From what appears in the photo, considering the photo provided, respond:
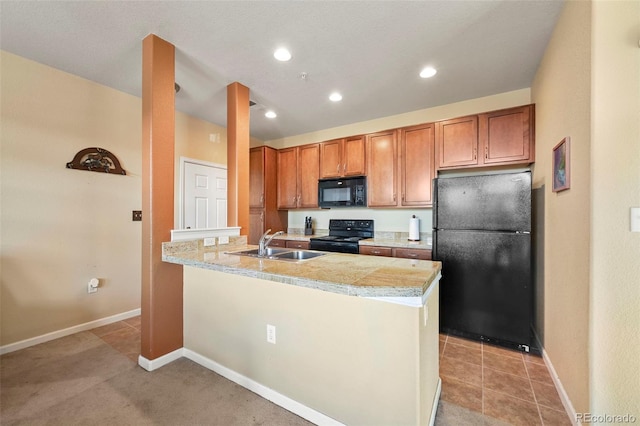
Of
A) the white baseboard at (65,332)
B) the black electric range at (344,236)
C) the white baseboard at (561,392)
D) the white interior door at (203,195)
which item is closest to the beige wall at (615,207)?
the white baseboard at (561,392)

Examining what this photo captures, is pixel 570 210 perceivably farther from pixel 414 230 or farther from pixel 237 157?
pixel 237 157

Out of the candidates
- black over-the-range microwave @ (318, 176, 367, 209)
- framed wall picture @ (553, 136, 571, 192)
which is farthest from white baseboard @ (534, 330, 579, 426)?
black over-the-range microwave @ (318, 176, 367, 209)

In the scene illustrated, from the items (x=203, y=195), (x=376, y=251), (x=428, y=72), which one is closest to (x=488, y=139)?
(x=428, y=72)

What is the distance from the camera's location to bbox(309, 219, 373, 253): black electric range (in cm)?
335

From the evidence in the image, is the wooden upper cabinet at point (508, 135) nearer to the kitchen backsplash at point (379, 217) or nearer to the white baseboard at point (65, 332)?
the kitchen backsplash at point (379, 217)

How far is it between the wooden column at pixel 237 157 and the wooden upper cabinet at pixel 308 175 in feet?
4.66

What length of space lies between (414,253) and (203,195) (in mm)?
3016

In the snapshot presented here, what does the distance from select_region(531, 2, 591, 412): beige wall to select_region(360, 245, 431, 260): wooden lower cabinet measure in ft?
3.40

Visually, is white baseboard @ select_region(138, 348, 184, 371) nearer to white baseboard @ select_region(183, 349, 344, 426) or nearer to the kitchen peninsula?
white baseboard @ select_region(183, 349, 344, 426)

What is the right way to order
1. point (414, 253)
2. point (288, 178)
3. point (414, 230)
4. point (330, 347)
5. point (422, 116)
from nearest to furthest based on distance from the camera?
point (330, 347)
point (414, 253)
point (414, 230)
point (422, 116)
point (288, 178)

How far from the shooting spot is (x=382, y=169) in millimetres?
3463

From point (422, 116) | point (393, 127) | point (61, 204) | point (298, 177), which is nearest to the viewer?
point (61, 204)

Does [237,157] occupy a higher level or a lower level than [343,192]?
higher

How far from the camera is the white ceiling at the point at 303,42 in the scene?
1.75 m
